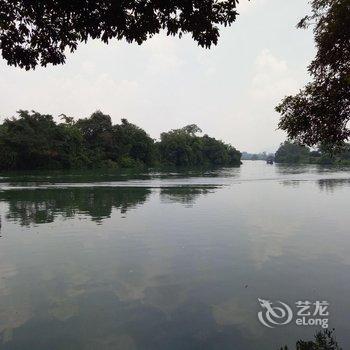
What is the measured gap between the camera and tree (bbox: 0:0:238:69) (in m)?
6.54

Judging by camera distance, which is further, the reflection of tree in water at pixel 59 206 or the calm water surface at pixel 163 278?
the reflection of tree in water at pixel 59 206

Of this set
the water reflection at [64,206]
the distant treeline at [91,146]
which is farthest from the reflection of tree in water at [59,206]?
the distant treeline at [91,146]

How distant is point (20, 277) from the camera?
10320 millimetres

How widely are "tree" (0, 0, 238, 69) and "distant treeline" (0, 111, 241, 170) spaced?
243ft

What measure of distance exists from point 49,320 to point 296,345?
4.91m

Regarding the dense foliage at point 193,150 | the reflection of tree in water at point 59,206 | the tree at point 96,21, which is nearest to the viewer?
the tree at point 96,21

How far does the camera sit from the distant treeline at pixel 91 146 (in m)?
80.1

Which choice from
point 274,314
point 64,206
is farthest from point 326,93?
point 64,206

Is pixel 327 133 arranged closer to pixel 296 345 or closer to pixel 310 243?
pixel 310 243

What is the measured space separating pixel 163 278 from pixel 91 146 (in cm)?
9801

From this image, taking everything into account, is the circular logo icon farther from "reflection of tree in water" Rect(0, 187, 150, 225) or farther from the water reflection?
"reflection of tree in water" Rect(0, 187, 150, 225)

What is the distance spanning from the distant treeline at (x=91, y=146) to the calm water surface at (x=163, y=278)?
64359mm

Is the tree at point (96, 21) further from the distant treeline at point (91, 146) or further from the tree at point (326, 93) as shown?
the distant treeline at point (91, 146)

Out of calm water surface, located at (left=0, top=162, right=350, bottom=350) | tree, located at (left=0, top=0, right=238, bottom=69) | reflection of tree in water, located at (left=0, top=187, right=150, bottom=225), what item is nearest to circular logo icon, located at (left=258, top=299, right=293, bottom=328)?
calm water surface, located at (left=0, top=162, right=350, bottom=350)
